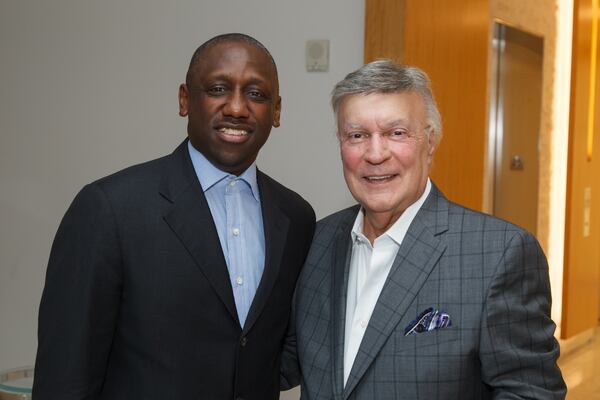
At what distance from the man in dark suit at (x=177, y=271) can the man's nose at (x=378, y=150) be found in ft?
0.84

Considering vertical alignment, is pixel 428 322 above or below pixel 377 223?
below

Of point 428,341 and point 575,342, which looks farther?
point 575,342

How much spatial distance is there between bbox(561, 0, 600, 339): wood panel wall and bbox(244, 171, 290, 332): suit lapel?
426cm

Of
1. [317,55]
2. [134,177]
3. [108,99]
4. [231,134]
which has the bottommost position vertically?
[134,177]

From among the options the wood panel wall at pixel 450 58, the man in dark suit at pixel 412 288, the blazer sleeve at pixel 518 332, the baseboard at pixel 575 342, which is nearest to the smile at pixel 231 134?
the man in dark suit at pixel 412 288

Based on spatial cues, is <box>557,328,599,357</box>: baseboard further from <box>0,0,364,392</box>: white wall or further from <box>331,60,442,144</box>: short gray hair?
<box>331,60,442,144</box>: short gray hair

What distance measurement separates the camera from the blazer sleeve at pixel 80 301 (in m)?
1.61

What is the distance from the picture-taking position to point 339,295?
173 cm

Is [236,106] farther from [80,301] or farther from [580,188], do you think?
[580,188]

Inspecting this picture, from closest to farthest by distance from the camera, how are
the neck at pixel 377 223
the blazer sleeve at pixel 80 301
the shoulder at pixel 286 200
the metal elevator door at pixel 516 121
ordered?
1. the blazer sleeve at pixel 80 301
2. the neck at pixel 377 223
3. the shoulder at pixel 286 200
4. the metal elevator door at pixel 516 121

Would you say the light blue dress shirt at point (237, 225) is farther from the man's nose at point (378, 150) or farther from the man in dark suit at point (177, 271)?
the man's nose at point (378, 150)

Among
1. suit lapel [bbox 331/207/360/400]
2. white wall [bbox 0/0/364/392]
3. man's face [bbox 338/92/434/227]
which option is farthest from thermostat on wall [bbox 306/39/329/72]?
man's face [bbox 338/92/434/227]

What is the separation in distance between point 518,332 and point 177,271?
0.72m

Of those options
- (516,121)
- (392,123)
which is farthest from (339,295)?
(516,121)
